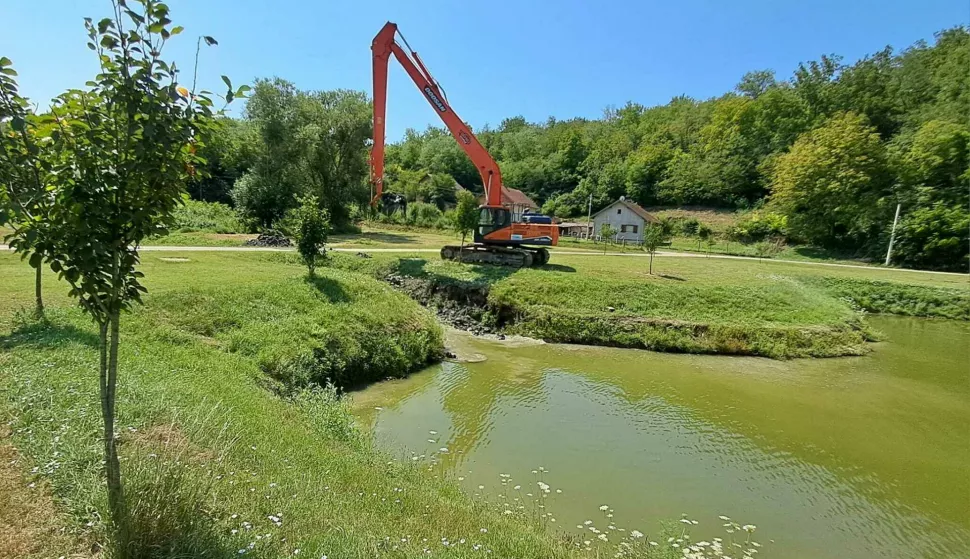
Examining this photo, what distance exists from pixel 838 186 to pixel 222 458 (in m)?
45.9

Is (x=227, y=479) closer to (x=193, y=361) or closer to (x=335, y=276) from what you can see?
(x=193, y=361)

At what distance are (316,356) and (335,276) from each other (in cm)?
534

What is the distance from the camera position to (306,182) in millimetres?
35781

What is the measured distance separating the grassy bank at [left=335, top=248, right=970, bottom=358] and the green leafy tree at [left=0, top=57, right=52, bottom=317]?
13.9 m

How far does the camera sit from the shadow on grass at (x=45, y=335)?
677cm

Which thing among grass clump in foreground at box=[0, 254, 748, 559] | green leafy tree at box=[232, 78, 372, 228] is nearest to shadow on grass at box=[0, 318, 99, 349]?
grass clump in foreground at box=[0, 254, 748, 559]

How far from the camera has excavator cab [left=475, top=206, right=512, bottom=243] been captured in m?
21.4

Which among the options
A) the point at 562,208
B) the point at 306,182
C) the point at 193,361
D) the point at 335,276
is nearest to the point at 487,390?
the point at 193,361

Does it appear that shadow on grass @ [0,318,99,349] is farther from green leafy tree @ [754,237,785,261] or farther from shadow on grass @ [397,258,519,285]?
green leafy tree @ [754,237,785,261]

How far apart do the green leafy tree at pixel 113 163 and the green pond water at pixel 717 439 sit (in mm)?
5169

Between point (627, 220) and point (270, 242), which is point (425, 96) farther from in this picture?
point (627, 220)

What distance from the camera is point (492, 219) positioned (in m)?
21.6

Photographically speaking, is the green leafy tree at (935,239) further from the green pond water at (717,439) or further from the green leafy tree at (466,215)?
the green leafy tree at (466,215)

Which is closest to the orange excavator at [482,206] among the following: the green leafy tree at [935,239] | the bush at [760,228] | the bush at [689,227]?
the green leafy tree at [935,239]
